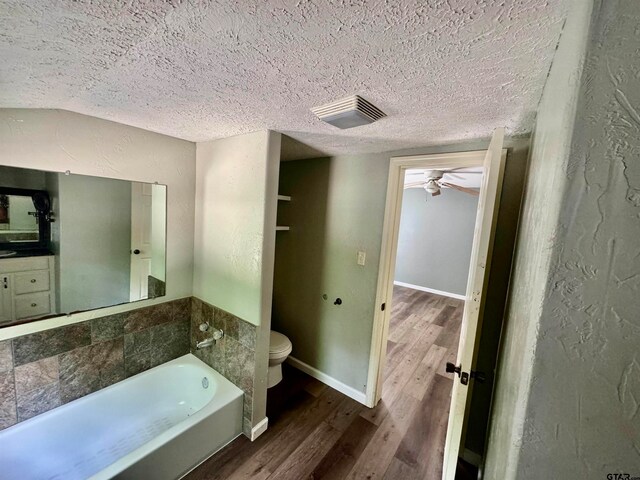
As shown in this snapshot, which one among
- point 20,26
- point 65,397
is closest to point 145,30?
point 20,26

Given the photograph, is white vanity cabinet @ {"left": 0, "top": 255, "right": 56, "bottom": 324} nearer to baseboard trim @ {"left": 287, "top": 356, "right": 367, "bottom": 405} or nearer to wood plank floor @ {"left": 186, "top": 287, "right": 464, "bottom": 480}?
wood plank floor @ {"left": 186, "top": 287, "right": 464, "bottom": 480}

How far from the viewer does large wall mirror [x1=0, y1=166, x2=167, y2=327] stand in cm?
139

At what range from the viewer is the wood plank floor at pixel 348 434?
1.57 m

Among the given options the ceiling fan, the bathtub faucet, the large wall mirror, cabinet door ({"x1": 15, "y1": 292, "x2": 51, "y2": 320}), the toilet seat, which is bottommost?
the toilet seat

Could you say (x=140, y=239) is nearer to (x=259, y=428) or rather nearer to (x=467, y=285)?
(x=259, y=428)

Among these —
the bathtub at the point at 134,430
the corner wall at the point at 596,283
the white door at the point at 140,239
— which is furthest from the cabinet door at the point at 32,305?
the corner wall at the point at 596,283

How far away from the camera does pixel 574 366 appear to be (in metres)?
0.44

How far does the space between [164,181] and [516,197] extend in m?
2.37

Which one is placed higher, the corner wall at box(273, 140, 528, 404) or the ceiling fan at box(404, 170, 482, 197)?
the ceiling fan at box(404, 170, 482, 197)

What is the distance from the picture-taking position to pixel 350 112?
3.79 feet

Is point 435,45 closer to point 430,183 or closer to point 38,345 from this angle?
point 38,345

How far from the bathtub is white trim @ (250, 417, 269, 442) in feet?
0.37

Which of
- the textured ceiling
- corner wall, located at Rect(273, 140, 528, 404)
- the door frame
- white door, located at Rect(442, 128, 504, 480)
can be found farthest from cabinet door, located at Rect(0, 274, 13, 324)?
white door, located at Rect(442, 128, 504, 480)

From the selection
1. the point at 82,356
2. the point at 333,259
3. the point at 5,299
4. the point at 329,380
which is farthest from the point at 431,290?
the point at 5,299
